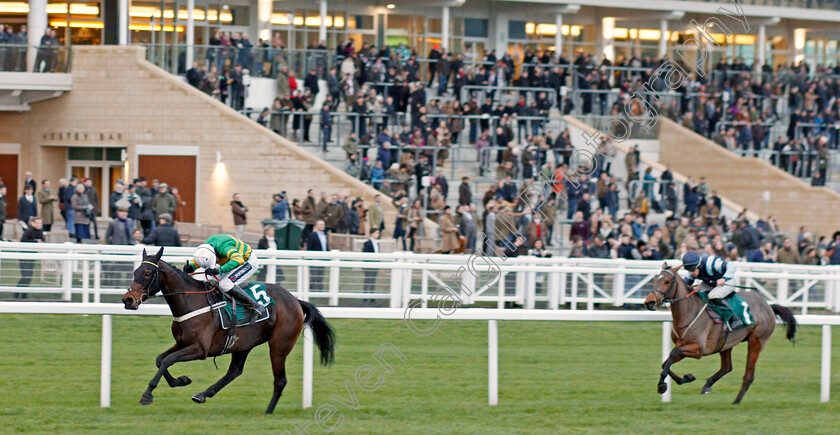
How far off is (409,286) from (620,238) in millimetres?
A: 5102

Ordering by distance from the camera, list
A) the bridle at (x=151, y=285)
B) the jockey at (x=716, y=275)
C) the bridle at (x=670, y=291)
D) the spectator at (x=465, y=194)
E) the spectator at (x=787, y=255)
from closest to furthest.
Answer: the bridle at (x=151, y=285)
the bridle at (x=670, y=291)
the jockey at (x=716, y=275)
the spectator at (x=787, y=255)
the spectator at (x=465, y=194)

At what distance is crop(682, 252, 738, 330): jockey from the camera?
8008 millimetres

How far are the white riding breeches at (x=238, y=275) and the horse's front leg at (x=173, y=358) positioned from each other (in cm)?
39

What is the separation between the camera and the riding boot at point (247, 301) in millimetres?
6922

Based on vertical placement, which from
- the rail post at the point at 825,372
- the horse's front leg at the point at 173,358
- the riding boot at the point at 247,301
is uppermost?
the riding boot at the point at 247,301

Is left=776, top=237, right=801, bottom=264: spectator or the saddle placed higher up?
the saddle

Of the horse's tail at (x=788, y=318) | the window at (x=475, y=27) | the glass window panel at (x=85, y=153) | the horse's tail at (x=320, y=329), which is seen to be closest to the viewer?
the horse's tail at (x=320, y=329)

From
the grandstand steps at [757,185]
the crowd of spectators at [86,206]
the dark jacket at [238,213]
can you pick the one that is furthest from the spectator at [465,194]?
the grandstand steps at [757,185]

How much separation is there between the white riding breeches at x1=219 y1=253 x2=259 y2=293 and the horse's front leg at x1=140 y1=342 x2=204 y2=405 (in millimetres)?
387

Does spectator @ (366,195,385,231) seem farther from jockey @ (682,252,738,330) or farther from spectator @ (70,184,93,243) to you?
jockey @ (682,252,738,330)

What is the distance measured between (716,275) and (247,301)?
132 inches

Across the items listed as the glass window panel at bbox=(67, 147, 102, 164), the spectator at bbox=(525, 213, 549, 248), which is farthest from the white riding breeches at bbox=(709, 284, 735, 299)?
the glass window panel at bbox=(67, 147, 102, 164)

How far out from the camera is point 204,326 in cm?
680

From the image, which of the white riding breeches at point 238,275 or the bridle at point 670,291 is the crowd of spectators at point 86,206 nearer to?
the white riding breeches at point 238,275
